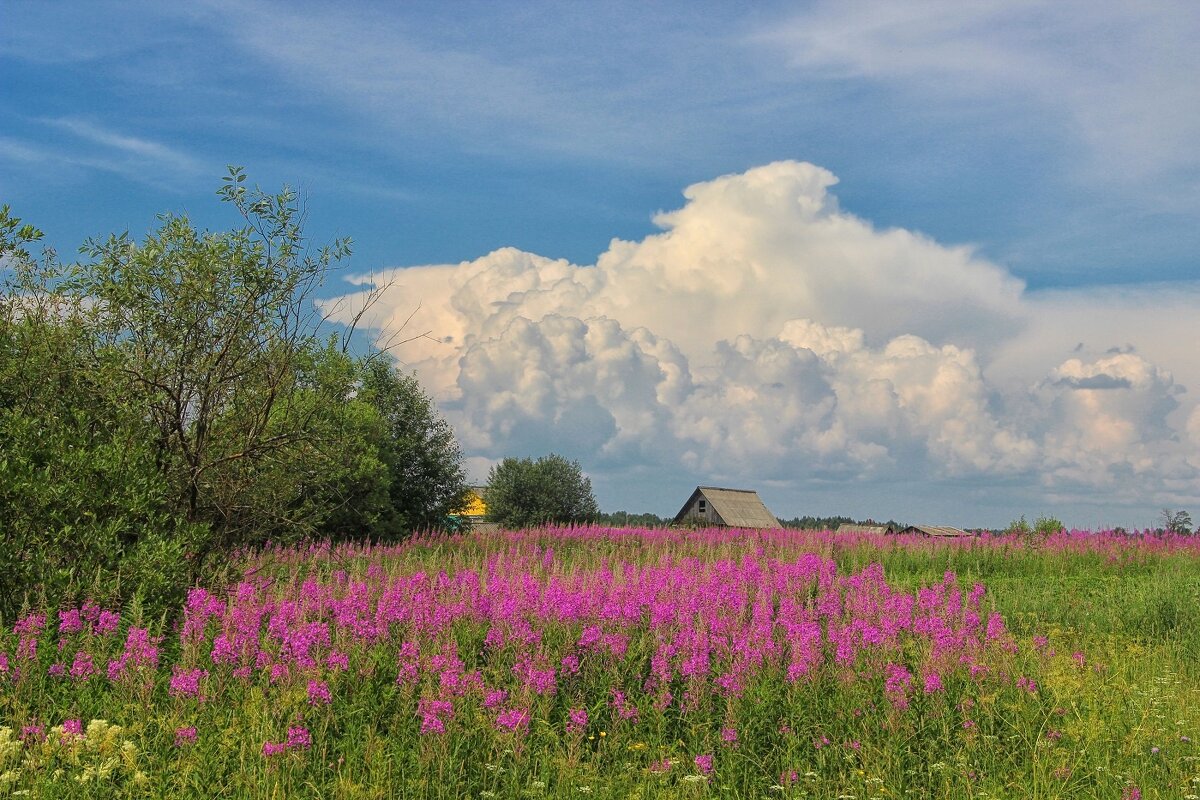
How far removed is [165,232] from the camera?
11516 mm

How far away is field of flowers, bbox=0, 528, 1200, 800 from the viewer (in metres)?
6.47

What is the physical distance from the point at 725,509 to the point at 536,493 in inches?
338

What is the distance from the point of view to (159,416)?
1096 centimetres

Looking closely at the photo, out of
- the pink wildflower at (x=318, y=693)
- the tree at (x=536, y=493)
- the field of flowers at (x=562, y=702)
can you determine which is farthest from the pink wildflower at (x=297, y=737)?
the tree at (x=536, y=493)

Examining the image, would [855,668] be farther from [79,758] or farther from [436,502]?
[436,502]

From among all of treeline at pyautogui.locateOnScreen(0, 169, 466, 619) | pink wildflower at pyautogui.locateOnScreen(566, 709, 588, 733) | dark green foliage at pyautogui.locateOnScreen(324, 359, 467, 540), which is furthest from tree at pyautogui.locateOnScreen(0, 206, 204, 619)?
dark green foliage at pyautogui.locateOnScreen(324, 359, 467, 540)

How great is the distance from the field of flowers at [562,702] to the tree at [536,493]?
3115 cm

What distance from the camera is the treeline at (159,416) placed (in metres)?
9.63

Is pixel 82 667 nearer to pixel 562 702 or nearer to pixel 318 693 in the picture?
pixel 318 693

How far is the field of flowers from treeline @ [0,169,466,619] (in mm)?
744

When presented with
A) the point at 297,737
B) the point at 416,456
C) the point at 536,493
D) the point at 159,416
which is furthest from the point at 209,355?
the point at 536,493

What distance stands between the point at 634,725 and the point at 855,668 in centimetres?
219

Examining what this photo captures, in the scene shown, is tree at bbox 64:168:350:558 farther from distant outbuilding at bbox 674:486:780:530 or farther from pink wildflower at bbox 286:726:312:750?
distant outbuilding at bbox 674:486:780:530

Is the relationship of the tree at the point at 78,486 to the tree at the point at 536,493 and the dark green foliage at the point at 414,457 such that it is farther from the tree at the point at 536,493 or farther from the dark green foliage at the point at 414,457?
the tree at the point at 536,493
